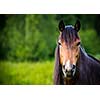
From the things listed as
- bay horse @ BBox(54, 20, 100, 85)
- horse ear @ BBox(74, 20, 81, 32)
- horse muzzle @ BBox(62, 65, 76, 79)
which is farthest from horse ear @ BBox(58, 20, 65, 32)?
horse muzzle @ BBox(62, 65, 76, 79)

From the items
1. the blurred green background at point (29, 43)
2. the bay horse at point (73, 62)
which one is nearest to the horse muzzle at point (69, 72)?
the bay horse at point (73, 62)

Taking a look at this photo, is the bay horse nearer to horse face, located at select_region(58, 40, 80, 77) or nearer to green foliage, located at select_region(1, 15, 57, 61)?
horse face, located at select_region(58, 40, 80, 77)

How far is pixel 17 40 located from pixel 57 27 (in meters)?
0.41

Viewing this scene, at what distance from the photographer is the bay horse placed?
2.87m

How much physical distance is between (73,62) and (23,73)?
1.79 ft

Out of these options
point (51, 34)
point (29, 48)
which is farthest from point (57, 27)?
point (29, 48)

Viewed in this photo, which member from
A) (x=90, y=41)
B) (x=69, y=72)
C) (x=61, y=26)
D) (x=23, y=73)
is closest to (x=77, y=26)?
(x=61, y=26)

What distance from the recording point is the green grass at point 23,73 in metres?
3.15

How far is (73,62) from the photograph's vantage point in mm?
2873

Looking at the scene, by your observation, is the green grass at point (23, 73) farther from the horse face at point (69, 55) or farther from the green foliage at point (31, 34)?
the horse face at point (69, 55)

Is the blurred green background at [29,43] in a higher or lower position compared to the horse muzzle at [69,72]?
higher

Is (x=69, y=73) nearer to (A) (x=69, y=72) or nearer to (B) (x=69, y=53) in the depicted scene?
(A) (x=69, y=72)
